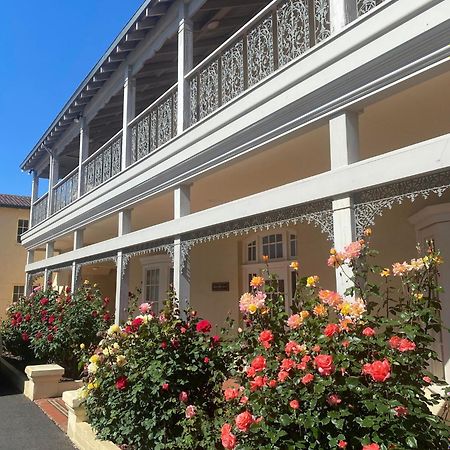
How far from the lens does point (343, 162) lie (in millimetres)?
4207

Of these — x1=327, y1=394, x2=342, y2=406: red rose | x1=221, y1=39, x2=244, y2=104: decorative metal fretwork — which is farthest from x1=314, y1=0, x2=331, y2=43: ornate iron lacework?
x1=327, y1=394, x2=342, y2=406: red rose

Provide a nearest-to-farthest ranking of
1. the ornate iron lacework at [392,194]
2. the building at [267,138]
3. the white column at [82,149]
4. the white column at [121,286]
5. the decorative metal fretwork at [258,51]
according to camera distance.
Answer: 1. the ornate iron lacework at [392,194]
2. the building at [267,138]
3. the decorative metal fretwork at [258,51]
4. the white column at [121,286]
5. the white column at [82,149]

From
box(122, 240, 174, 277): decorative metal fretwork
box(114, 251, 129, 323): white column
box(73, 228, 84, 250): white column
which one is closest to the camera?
box(122, 240, 174, 277): decorative metal fretwork

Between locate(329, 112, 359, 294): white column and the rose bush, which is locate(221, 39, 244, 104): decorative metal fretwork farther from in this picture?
the rose bush

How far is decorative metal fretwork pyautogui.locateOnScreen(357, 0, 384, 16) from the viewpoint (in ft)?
13.6

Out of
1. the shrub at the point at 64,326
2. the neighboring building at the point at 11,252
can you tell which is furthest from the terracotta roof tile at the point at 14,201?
the shrub at the point at 64,326

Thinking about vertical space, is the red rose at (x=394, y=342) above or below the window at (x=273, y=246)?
below

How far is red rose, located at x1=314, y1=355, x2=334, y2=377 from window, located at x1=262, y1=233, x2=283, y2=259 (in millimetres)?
6972

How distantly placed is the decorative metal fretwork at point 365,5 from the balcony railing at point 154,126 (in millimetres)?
3541

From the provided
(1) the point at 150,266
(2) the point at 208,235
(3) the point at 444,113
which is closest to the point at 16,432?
(2) the point at 208,235

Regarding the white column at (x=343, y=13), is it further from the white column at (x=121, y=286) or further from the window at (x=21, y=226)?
the window at (x=21, y=226)

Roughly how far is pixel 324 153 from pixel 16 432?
5411 mm

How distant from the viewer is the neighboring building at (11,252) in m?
24.1

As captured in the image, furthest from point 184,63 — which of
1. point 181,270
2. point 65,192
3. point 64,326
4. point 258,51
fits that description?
point 65,192
